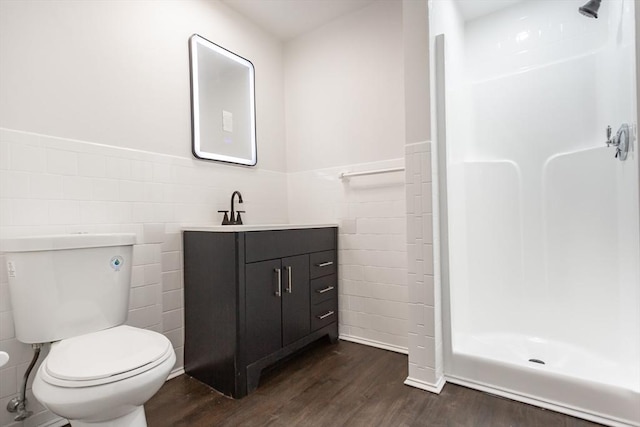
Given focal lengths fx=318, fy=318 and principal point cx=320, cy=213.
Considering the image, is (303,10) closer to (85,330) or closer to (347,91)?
(347,91)

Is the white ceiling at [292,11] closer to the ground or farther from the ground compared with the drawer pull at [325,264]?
farther from the ground

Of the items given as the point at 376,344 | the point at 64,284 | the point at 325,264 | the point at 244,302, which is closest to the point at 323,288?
the point at 325,264

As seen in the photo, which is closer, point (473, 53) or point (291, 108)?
point (473, 53)

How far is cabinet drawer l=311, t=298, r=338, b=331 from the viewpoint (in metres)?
2.09

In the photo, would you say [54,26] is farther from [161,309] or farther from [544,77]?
[544,77]

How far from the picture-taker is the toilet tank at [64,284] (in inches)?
48.7

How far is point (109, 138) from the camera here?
1.63 metres

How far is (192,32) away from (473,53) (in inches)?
74.4

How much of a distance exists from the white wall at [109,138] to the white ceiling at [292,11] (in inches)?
5.1

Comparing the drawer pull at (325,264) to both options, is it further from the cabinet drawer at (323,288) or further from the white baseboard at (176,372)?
the white baseboard at (176,372)

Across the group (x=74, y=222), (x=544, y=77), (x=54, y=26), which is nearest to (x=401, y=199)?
(x=544, y=77)

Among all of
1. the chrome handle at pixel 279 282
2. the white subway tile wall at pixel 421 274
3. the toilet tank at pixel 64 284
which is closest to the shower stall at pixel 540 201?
the white subway tile wall at pixel 421 274

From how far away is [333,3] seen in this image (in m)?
2.24

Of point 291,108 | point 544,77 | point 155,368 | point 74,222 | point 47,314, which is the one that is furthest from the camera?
point 291,108
